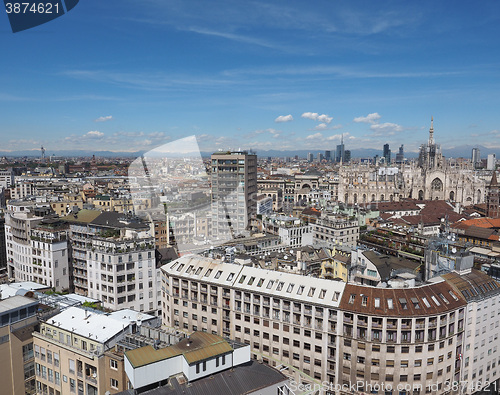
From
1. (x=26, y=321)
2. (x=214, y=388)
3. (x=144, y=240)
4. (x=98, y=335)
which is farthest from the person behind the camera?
(x=144, y=240)

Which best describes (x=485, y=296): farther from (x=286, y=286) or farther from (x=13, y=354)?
(x=13, y=354)

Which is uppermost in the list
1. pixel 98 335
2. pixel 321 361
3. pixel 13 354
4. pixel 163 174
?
pixel 163 174

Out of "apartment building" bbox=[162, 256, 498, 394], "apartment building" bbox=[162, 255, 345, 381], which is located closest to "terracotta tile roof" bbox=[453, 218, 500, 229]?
"apartment building" bbox=[162, 256, 498, 394]

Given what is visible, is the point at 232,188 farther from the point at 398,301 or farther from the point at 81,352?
the point at 81,352

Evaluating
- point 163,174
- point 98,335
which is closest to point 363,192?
point 163,174

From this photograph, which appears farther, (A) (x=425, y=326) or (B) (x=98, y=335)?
(A) (x=425, y=326)

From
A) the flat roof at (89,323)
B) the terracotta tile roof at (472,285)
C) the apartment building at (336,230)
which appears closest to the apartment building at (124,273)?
the flat roof at (89,323)
